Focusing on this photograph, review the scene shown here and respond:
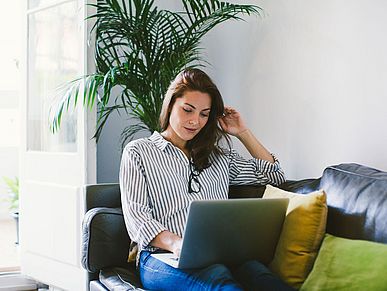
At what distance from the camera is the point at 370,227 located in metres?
1.88

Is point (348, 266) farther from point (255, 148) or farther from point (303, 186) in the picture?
point (255, 148)

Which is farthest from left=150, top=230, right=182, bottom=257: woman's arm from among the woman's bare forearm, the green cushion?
the woman's bare forearm

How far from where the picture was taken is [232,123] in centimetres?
267

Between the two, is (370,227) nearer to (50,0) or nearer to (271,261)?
(271,261)

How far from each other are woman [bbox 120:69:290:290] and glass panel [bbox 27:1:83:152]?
1026 mm

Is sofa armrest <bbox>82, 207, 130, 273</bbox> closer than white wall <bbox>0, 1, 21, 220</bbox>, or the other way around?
sofa armrest <bbox>82, 207, 130, 273</bbox>

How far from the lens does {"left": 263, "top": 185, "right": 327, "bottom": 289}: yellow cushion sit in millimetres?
1998

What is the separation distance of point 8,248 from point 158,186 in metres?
2.81

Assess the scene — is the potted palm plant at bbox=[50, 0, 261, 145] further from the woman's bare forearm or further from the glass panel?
the woman's bare forearm

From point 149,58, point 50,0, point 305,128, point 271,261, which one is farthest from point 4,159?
point 271,261

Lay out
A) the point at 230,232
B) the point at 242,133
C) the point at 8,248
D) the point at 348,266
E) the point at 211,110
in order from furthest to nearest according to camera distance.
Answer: the point at 8,248
the point at 242,133
the point at 211,110
the point at 230,232
the point at 348,266

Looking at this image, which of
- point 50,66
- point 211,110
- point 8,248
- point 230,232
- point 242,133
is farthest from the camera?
point 8,248

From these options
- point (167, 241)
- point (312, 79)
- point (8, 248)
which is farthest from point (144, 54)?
point (8, 248)

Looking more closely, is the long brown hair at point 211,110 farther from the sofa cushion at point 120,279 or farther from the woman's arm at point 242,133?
the sofa cushion at point 120,279
